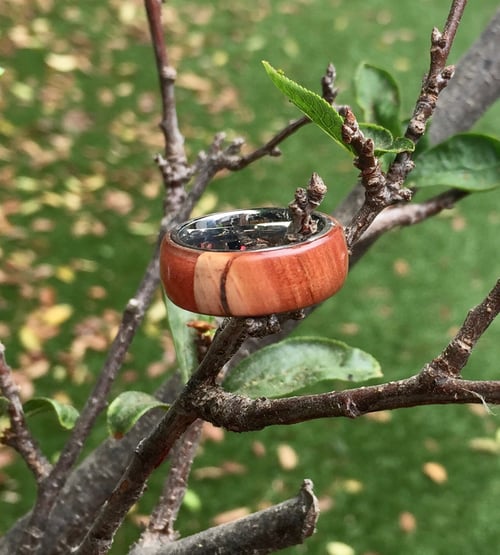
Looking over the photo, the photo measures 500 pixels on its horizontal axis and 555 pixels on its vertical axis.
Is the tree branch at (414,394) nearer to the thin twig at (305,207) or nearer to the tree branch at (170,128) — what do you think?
the thin twig at (305,207)

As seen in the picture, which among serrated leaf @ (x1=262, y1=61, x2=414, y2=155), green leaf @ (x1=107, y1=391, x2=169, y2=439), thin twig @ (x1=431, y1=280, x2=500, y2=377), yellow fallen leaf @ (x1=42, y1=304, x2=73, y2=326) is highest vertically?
serrated leaf @ (x1=262, y1=61, x2=414, y2=155)

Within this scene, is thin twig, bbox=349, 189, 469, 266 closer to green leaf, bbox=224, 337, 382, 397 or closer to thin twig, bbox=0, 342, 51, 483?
green leaf, bbox=224, 337, 382, 397

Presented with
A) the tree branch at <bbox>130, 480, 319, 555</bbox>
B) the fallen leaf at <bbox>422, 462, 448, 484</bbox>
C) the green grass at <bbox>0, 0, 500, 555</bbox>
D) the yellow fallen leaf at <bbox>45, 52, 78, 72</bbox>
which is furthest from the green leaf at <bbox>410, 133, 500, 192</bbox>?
the yellow fallen leaf at <bbox>45, 52, 78, 72</bbox>

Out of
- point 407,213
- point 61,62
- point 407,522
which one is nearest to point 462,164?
point 407,213

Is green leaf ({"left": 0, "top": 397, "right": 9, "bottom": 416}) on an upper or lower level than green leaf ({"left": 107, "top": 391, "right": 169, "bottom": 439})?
lower

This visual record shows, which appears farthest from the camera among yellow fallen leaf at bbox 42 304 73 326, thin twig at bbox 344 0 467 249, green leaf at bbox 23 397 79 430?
yellow fallen leaf at bbox 42 304 73 326

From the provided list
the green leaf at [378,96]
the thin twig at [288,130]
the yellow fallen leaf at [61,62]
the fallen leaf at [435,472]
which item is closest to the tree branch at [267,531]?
the thin twig at [288,130]

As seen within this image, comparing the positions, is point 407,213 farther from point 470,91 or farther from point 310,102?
point 310,102
